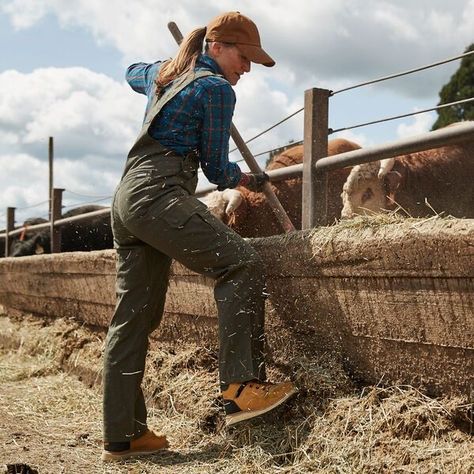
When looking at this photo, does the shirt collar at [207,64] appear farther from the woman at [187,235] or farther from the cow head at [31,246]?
the cow head at [31,246]

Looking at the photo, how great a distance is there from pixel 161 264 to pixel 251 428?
38.5 inches

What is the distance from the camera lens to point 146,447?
14.1 ft

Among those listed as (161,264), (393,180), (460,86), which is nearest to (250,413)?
(161,264)

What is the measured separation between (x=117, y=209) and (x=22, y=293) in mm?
4458

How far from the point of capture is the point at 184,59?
4160 mm

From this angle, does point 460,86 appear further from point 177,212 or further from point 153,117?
point 177,212

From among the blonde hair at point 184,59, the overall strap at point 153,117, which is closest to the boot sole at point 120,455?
the overall strap at point 153,117

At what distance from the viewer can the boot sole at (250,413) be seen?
3798mm

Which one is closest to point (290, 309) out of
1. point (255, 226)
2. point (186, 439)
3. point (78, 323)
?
point (186, 439)

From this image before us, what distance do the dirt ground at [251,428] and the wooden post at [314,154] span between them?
40.1 inches

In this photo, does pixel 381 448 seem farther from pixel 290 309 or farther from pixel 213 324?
pixel 213 324

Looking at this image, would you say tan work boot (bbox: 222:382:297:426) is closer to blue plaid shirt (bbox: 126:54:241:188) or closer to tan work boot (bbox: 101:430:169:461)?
tan work boot (bbox: 101:430:169:461)

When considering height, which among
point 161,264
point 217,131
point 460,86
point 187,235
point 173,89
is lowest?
point 161,264

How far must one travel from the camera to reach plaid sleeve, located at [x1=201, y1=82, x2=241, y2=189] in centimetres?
399
